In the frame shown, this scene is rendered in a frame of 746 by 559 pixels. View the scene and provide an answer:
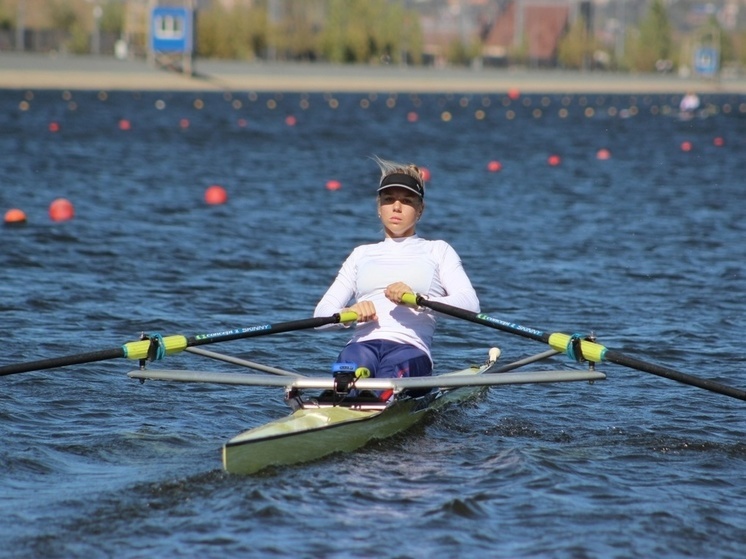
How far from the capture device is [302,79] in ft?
299

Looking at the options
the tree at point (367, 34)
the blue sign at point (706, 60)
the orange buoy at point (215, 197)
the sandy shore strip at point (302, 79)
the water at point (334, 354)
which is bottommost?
the water at point (334, 354)

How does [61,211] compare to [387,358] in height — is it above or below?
above

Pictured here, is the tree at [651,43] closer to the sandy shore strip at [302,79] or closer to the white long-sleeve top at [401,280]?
the sandy shore strip at [302,79]

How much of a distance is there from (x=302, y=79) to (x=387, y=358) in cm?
8440

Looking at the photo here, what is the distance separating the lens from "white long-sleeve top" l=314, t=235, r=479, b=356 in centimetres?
834

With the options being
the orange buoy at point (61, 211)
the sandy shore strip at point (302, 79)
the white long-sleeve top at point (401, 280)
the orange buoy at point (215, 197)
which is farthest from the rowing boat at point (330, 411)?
the sandy shore strip at point (302, 79)

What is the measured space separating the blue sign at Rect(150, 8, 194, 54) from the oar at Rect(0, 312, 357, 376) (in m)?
72.3

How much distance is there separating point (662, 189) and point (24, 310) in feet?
53.4

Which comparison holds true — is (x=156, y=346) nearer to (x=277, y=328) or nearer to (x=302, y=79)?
(x=277, y=328)

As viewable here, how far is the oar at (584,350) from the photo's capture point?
25.1 ft

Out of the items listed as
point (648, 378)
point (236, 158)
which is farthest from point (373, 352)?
point (236, 158)

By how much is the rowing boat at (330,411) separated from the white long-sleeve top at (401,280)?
44 cm

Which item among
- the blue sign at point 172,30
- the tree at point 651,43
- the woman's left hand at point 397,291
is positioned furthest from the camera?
the tree at point 651,43

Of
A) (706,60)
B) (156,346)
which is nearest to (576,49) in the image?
(706,60)
